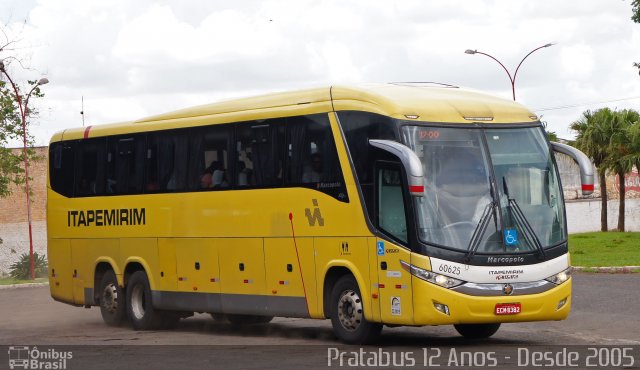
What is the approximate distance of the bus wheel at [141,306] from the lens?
21.3 metres

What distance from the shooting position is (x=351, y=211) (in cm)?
1667

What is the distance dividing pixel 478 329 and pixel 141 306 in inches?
261

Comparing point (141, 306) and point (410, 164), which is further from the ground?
point (410, 164)

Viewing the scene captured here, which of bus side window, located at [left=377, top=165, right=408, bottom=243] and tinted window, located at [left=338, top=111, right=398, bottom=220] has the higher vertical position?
tinted window, located at [left=338, top=111, right=398, bottom=220]

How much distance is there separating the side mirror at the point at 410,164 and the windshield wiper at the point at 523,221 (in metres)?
1.17

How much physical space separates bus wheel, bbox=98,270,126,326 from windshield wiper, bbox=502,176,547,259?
27.8 feet

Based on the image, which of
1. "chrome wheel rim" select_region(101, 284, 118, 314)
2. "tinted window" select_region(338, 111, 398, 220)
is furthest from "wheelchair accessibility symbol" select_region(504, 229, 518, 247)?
"chrome wheel rim" select_region(101, 284, 118, 314)

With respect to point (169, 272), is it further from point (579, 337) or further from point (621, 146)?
point (621, 146)

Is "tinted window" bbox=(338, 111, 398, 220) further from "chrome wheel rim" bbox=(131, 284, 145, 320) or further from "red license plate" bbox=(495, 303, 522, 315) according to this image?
"chrome wheel rim" bbox=(131, 284, 145, 320)

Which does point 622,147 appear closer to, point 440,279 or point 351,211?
point 351,211

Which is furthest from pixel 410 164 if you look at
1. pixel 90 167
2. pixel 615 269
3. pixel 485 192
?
pixel 615 269

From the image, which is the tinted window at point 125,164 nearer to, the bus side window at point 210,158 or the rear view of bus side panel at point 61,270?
the bus side window at point 210,158

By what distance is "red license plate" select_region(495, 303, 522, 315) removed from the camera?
15.6 metres

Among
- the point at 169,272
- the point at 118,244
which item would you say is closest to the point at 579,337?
the point at 169,272
